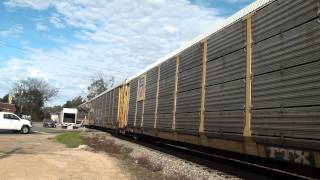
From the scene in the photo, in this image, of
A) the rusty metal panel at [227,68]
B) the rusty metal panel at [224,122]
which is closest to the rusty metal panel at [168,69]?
the rusty metal panel at [227,68]

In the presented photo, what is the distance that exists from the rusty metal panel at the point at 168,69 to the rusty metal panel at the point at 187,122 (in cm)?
186

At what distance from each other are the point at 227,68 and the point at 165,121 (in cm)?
533

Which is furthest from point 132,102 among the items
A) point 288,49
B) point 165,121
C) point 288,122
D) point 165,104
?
point 288,122

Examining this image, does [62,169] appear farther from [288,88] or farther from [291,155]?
[288,88]

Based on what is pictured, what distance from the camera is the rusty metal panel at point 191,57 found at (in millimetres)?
12151

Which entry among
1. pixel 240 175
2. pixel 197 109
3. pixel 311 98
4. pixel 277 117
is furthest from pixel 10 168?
pixel 311 98

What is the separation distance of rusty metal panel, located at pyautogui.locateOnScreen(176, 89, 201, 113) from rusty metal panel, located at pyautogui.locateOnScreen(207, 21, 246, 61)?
3.83 ft

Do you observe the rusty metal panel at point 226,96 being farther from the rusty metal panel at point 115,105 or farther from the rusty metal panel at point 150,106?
the rusty metal panel at point 115,105

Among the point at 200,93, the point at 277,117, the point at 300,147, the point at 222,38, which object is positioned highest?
the point at 222,38

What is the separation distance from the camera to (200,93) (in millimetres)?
11602

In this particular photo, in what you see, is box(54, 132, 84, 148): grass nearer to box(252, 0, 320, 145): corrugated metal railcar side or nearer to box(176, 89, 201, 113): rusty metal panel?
box(176, 89, 201, 113): rusty metal panel

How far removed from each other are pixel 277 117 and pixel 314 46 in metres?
1.42

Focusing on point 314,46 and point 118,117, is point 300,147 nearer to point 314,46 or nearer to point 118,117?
point 314,46

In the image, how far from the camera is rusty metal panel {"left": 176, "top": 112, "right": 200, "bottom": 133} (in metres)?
11.7
